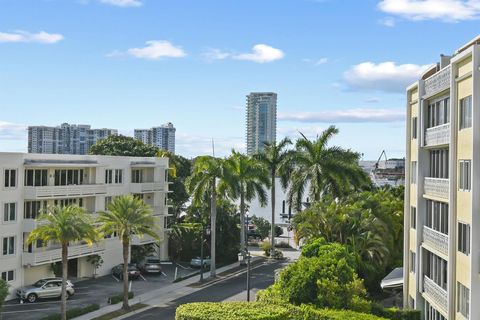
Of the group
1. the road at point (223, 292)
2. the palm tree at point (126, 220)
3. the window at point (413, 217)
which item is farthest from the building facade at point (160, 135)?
the window at point (413, 217)

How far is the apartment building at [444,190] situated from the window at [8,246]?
28171mm

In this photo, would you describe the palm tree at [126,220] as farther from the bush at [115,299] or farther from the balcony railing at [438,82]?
the balcony railing at [438,82]

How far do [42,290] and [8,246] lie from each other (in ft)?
13.3

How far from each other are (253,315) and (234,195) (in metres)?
32.5

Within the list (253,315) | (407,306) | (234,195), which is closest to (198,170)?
(234,195)

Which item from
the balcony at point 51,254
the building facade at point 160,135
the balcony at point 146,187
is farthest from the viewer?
the building facade at point 160,135

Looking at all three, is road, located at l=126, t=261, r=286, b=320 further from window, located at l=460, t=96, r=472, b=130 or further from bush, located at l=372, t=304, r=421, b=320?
window, located at l=460, t=96, r=472, b=130

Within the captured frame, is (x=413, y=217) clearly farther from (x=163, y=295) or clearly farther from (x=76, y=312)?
(x=163, y=295)

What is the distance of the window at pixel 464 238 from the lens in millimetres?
25250

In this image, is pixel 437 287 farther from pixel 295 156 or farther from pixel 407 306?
pixel 295 156

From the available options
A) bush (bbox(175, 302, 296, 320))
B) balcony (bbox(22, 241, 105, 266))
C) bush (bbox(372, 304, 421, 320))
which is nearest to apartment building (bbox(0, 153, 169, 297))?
balcony (bbox(22, 241, 105, 266))

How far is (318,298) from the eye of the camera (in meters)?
31.7

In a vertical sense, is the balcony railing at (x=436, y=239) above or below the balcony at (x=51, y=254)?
above

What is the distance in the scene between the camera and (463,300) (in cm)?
2609
